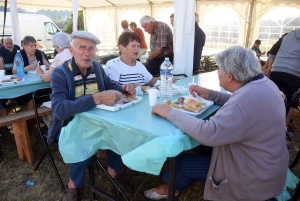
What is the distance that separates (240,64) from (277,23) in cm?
869

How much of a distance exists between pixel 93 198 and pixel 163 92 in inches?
45.8

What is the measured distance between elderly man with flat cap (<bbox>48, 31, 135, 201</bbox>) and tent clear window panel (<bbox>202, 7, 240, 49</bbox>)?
8320 mm

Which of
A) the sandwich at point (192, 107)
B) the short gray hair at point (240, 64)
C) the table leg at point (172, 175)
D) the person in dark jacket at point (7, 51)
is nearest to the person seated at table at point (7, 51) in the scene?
the person in dark jacket at point (7, 51)

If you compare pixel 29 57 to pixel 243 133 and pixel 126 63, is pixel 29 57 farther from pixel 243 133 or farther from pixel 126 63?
pixel 243 133

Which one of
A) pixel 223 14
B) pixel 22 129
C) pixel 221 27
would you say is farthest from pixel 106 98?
pixel 221 27

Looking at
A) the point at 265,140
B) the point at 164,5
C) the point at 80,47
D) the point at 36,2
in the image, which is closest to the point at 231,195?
the point at 265,140

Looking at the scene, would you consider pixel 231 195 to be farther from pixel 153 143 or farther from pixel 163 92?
Answer: pixel 163 92

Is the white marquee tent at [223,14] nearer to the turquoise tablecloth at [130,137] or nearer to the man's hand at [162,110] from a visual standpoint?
the turquoise tablecloth at [130,137]

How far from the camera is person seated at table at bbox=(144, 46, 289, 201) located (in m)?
1.18

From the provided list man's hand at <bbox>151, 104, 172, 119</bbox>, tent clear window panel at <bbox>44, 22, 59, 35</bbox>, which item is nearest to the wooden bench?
man's hand at <bbox>151, 104, 172, 119</bbox>

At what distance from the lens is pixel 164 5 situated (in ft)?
32.4

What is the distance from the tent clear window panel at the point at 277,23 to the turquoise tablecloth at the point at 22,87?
829 cm

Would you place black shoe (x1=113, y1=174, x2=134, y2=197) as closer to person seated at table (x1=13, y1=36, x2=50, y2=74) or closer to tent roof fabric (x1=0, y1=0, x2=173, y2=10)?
person seated at table (x1=13, y1=36, x2=50, y2=74)

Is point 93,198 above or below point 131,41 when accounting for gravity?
below
